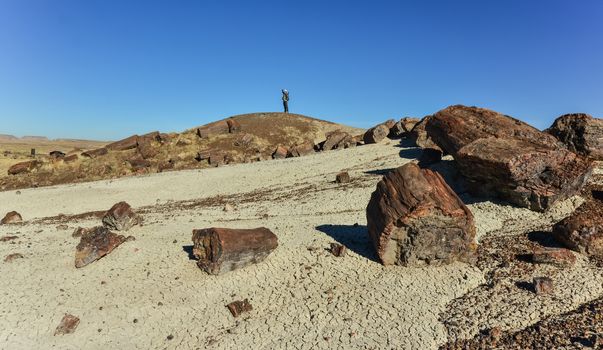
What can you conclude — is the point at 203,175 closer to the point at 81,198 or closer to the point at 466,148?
the point at 81,198

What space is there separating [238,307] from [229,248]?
2.03m

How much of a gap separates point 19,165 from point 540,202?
40.3 meters

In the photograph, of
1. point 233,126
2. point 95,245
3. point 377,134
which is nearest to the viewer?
point 95,245

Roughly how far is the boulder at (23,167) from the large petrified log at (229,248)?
104ft

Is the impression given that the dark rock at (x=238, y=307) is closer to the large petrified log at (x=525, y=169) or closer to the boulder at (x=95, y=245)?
the boulder at (x=95, y=245)

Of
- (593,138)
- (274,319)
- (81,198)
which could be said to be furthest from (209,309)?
(81,198)

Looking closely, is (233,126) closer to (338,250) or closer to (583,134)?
(583,134)

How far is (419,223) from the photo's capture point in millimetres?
11688

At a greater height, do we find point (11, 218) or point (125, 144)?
point (125, 144)

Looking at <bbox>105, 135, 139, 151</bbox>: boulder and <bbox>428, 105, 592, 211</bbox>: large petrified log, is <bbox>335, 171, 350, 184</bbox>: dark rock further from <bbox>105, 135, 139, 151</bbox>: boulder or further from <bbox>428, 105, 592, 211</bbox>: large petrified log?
<bbox>105, 135, 139, 151</bbox>: boulder

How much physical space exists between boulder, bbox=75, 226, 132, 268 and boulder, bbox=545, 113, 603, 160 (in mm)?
20185

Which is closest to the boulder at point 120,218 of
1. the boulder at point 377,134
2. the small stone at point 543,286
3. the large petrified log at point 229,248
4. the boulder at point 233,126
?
the large petrified log at point 229,248

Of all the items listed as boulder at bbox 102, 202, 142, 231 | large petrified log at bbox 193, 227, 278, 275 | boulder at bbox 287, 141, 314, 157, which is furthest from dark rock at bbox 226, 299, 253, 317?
boulder at bbox 287, 141, 314, 157

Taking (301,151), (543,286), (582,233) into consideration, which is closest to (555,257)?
(582,233)
